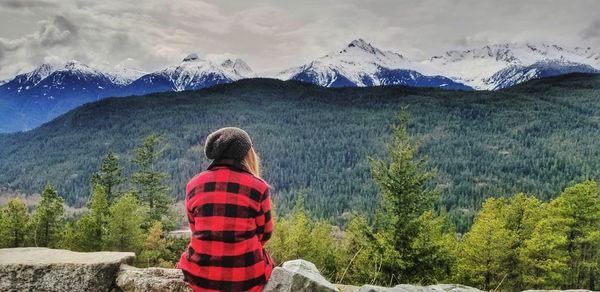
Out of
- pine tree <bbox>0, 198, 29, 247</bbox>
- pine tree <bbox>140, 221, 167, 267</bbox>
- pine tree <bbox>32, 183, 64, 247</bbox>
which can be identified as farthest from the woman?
pine tree <bbox>0, 198, 29, 247</bbox>

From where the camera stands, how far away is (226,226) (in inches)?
219

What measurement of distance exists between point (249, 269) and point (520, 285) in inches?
1312

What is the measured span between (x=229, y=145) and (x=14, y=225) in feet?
123

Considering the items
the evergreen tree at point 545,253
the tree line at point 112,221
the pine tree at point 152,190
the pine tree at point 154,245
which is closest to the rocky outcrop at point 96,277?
the tree line at point 112,221

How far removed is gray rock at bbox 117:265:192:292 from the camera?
6278 millimetres

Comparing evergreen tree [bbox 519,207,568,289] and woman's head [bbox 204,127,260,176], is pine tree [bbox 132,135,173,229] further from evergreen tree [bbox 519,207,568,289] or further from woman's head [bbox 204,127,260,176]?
woman's head [bbox 204,127,260,176]

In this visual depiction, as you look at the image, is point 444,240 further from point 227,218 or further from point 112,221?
point 227,218

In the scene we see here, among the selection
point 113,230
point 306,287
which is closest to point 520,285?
point 113,230

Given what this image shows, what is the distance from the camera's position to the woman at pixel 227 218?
18.3 ft

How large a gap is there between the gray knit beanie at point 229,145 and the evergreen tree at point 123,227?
28.5 m

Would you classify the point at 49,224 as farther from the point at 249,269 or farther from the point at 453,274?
the point at 249,269

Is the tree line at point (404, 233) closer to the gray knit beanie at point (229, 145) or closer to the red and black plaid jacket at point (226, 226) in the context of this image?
the red and black plaid jacket at point (226, 226)

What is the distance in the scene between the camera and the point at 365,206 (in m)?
191

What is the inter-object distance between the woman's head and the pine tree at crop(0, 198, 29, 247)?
36.9m
